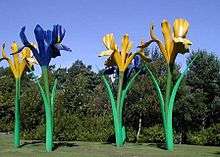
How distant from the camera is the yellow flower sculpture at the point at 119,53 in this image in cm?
1942

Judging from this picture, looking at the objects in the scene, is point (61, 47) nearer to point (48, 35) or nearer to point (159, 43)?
point (48, 35)

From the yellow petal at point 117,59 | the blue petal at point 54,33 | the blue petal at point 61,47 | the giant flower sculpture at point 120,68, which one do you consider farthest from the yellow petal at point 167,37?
the blue petal at point 54,33

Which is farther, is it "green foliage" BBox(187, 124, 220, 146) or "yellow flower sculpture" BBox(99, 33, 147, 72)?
"green foliage" BBox(187, 124, 220, 146)

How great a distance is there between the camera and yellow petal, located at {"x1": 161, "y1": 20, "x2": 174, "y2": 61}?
1742 cm

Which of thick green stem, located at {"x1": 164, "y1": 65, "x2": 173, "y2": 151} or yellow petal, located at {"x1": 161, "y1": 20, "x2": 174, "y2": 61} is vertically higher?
yellow petal, located at {"x1": 161, "y1": 20, "x2": 174, "y2": 61}

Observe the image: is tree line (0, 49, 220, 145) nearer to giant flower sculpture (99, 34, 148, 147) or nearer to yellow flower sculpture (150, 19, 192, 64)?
giant flower sculpture (99, 34, 148, 147)

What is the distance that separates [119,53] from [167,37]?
295cm

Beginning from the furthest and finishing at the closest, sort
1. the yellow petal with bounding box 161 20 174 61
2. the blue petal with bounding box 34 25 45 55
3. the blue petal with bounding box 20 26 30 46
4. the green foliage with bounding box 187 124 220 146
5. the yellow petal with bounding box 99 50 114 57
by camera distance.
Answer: the green foliage with bounding box 187 124 220 146 < the yellow petal with bounding box 99 50 114 57 < the yellow petal with bounding box 161 20 174 61 < the blue petal with bounding box 20 26 30 46 < the blue petal with bounding box 34 25 45 55

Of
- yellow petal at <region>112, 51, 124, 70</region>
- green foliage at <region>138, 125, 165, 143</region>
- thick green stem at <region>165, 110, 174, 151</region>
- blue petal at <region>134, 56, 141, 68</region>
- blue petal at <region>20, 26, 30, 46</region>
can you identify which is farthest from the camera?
green foliage at <region>138, 125, 165, 143</region>

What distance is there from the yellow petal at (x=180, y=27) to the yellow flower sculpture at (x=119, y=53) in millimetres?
2704

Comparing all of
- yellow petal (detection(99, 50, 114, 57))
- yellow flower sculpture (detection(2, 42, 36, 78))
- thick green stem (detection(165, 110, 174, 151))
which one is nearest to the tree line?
yellow petal (detection(99, 50, 114, 57))

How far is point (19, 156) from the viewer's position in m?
14.3

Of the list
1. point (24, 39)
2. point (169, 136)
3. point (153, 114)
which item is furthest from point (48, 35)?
point (153, 114)

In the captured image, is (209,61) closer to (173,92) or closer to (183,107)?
(183,107)
